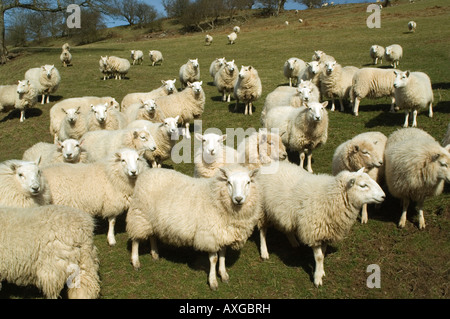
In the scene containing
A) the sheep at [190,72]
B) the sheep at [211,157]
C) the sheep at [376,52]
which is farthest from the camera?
the sheep at [376,52]

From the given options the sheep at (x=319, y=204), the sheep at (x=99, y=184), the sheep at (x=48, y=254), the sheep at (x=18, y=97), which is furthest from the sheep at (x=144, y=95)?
the sheep at (x=48, y=254)

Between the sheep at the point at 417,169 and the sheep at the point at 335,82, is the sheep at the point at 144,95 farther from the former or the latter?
the sheep at the point at 417,169

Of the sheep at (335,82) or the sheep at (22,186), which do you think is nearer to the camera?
the sheep at (22,186)

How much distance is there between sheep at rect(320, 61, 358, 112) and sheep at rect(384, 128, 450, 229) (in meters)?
6.24

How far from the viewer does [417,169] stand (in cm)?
584

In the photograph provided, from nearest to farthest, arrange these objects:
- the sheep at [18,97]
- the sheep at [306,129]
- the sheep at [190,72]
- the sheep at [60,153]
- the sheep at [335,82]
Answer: the sheep at [60,153] → the sheep at [306,129] → the sheep at [335,82] → the sheep at [18,97] → the sheep at [190,72]

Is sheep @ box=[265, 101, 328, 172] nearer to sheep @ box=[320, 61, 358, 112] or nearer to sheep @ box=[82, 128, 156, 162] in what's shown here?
sheep @ box=[82, 128, 156, 162]

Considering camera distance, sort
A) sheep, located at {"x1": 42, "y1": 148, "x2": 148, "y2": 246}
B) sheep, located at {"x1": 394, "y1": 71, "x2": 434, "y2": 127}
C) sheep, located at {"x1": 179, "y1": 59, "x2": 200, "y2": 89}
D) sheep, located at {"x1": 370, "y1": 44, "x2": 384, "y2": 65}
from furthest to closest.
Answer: sheep, located at {"x1": 370, "y1": 44, "x2": 384, "y2": 65}
sheep, located at {"x1": 179, "y1": 59, "x2": 200, "y2": 89}
sheep, located at {"x1": 394, "y1": 71, "x2": 434, "y2": 127}
sheep, located at {"x1": 42, "y1": 148, "x2": 148, "y2": 246}

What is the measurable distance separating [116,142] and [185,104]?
403cm

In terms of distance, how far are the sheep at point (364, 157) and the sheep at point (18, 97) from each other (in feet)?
42.6

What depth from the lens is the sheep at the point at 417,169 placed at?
565 centimetres

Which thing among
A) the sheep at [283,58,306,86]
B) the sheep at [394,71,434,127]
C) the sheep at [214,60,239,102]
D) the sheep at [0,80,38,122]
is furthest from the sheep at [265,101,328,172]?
the sheep at [0,80,38,122]

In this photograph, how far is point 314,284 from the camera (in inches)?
Answer: 198

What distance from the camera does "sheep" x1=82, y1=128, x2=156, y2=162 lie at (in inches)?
309
